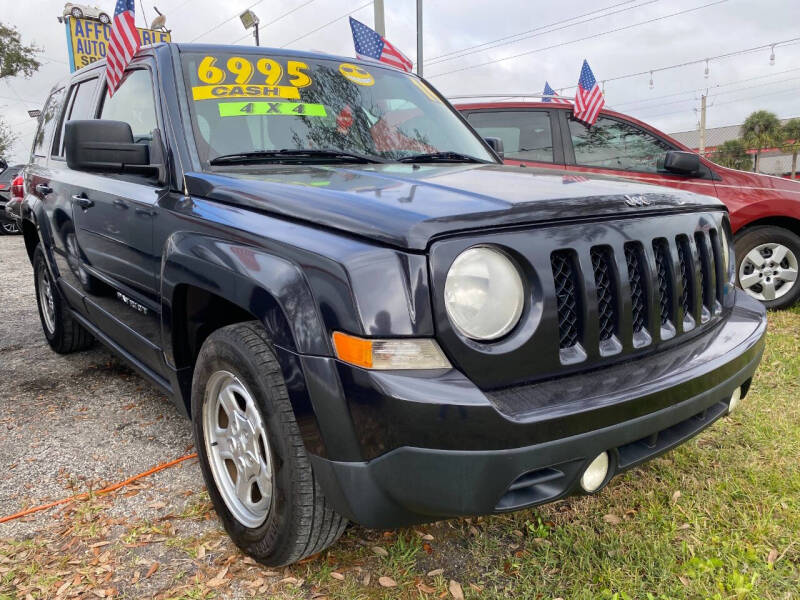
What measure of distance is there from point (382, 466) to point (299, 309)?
45 centimetres

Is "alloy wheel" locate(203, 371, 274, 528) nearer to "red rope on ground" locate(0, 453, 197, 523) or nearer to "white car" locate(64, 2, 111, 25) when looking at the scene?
"red rope on ground" locate(0, 453, 197, 523)

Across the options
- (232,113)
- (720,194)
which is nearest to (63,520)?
(232,113)

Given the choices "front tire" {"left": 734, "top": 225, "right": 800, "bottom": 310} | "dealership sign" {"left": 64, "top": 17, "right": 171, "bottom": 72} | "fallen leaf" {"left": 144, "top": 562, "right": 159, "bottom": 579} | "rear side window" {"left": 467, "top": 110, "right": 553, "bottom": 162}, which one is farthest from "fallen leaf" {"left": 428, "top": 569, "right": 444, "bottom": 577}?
"dealership sign" {"left": 64, "top": 17, "right": 171, "bottom": 72}

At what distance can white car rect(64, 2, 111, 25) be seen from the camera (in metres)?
19.9

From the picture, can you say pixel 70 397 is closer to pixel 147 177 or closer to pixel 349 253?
pixel 147 177

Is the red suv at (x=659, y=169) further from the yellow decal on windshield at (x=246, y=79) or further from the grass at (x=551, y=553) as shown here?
the grass at (x=551, y=553)

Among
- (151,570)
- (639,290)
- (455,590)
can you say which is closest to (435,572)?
(455,590)

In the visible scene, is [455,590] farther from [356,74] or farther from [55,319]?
[55,319]

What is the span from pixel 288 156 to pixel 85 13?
2213 centimetres

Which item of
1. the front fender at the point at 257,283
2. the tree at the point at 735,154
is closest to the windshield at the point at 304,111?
the front fender at the point at 257,283

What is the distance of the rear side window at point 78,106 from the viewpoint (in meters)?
3.50

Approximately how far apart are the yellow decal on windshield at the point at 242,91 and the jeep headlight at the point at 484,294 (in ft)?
4.85

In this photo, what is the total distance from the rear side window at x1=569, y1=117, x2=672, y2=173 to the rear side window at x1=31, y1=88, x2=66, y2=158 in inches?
158

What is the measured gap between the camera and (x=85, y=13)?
2036 cm
